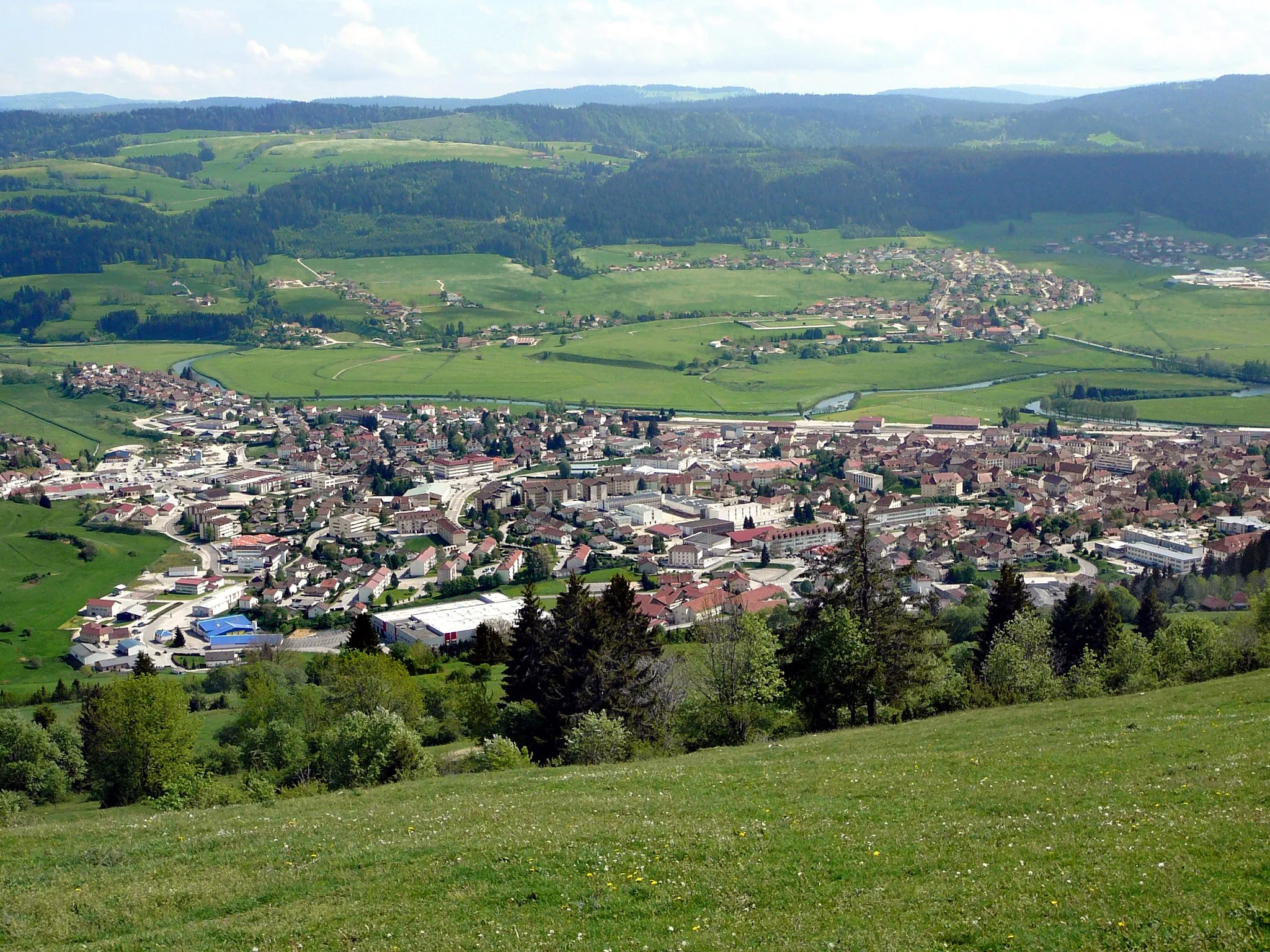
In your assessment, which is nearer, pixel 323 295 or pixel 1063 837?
pixel 1063 837

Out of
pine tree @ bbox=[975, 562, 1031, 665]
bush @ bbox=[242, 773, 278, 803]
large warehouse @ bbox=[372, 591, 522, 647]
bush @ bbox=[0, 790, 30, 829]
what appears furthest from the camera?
large warehouse @ bbox=[372, 591, 522, 647]

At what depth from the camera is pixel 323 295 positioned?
463ft

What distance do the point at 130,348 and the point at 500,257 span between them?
53.9 metres

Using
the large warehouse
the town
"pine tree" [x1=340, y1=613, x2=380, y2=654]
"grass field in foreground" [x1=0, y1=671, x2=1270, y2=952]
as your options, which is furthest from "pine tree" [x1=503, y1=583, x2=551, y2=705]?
the large warehouse

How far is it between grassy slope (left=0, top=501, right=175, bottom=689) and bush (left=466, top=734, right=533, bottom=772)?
85.8ft

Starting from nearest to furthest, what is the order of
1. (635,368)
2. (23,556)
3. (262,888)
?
(262,888) → (23,556) → (635,368)

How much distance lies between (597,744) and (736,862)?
10552 mm

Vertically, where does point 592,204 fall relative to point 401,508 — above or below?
above

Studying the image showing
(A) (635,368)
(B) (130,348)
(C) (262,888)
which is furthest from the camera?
(B) (130,348)

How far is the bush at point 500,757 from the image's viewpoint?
19.4m

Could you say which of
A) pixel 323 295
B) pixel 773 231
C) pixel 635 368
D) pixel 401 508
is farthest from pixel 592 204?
pixel 401 508

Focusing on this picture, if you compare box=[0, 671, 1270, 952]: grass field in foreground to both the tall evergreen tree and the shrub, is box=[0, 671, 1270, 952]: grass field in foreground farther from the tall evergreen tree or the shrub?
the shrub

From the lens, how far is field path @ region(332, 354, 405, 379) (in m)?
109

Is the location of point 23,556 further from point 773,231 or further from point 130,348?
point 773,231
